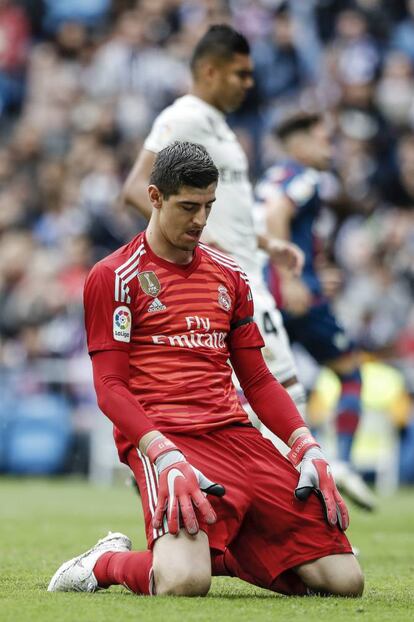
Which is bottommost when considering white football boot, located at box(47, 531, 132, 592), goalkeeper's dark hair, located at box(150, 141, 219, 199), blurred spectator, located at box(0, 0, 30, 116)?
white football boot, located at box(47, 531, 132, 592)

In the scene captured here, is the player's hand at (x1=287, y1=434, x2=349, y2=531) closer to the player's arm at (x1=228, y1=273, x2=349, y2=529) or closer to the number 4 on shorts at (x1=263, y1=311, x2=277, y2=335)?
the player's arm at (x1=228, y1=273, x2=349, y2=529)

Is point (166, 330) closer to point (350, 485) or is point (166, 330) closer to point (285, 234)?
point (285, 234)

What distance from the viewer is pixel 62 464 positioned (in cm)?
1503

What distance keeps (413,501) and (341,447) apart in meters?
2.63

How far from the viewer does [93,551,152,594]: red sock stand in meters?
4.98

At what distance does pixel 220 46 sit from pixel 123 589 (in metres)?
2.88

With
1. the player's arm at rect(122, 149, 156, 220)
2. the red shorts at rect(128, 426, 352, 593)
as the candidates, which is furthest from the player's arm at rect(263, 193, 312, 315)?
the red shorts at rect(128, 426, 352, 593)

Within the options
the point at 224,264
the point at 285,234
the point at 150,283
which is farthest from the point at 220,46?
the point at 150,283

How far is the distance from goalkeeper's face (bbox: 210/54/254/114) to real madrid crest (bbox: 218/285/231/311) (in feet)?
6.56

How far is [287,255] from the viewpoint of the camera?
22.3ft

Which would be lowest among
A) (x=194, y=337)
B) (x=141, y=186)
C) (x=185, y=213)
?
(x=194, y=337)

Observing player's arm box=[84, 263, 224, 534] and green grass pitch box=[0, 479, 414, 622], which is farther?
player's arm box=[84, 263, 224, 534]

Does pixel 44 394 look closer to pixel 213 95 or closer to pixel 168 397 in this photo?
pixel 213 95

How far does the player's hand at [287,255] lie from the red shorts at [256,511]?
1.61 meters
